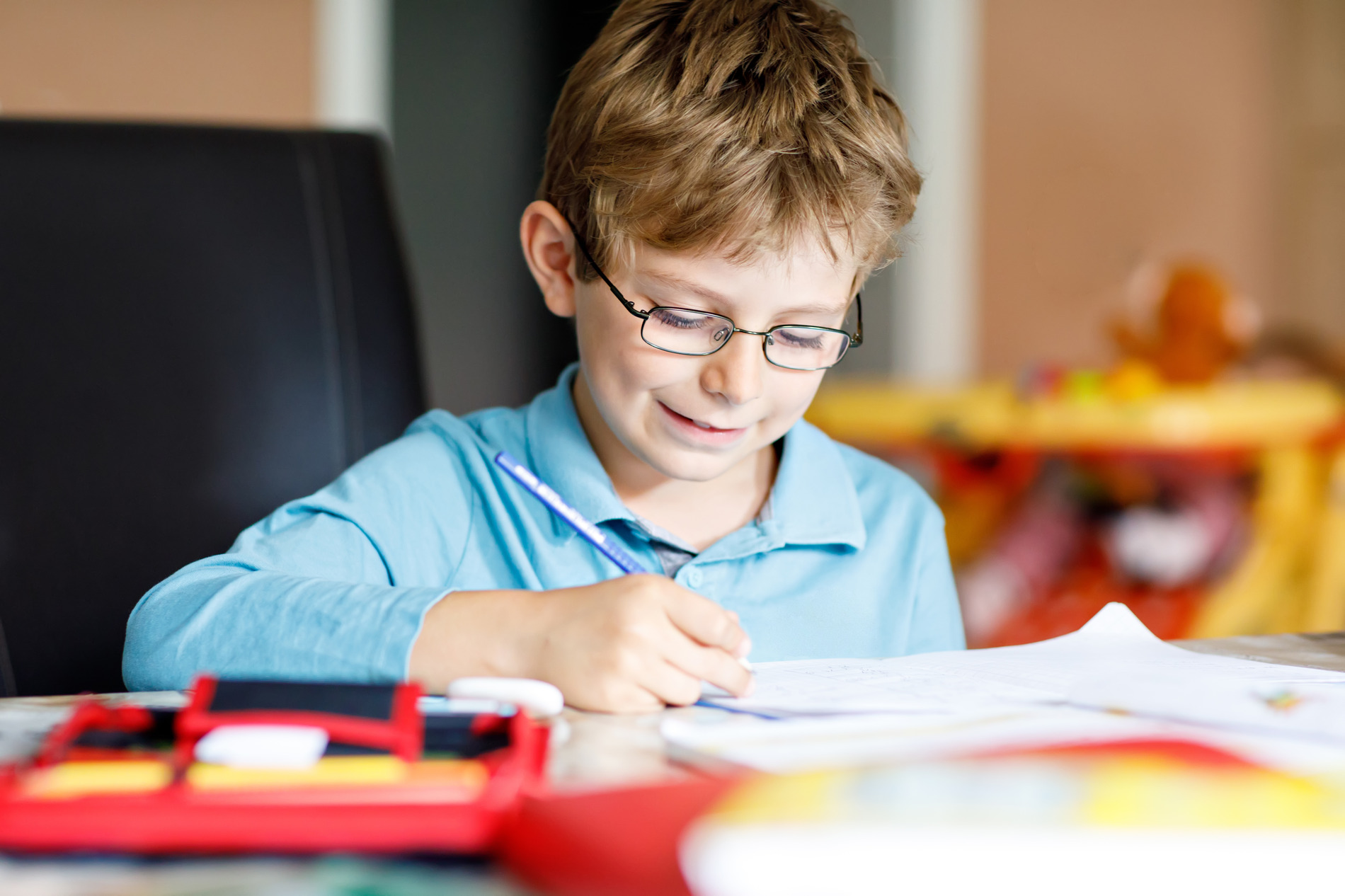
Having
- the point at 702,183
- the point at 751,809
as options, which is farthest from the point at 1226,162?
the point at 751,809

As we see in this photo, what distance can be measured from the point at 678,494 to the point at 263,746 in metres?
0.58

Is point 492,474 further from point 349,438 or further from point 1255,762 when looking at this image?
point 1255,762

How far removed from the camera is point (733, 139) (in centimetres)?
77

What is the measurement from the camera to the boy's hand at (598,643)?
0.53 m

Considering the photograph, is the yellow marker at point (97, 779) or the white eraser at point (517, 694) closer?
the yellow marker at point (97, 779)

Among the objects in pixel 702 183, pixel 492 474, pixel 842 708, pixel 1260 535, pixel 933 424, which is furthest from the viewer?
pixel 933 424

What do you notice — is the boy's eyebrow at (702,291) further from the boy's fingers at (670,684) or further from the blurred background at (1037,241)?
the blurred background at (1037,241)

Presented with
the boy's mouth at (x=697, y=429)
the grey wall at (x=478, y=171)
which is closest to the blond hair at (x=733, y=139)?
the boy's mouth at (x=697, y=429)

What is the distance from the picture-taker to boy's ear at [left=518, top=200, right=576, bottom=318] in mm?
881

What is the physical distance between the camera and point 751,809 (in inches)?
11.7

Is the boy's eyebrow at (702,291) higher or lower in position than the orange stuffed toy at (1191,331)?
higher

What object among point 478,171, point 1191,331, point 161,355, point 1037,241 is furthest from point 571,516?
point 478,171

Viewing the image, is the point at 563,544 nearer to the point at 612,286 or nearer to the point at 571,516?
the point at 571,516

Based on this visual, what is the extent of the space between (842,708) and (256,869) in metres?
0.26
